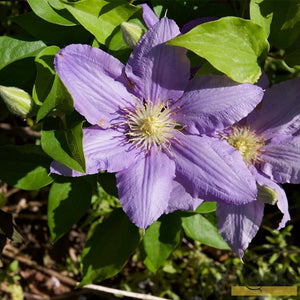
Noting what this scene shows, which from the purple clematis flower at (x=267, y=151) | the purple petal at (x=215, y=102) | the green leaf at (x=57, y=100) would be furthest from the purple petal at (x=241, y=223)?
the green leaf at (x=57, y=100)

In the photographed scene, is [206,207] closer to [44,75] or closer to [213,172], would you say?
[213,172]

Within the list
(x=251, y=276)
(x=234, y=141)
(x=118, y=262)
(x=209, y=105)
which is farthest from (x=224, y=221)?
(x=251, y=276)

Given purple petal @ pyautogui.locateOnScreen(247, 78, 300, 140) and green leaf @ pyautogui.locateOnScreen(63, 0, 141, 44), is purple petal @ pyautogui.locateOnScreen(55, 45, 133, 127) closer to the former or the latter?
green leaf @ pyautogui.locateOnScreen(63, 0, 141, 44)

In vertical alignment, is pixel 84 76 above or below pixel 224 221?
above

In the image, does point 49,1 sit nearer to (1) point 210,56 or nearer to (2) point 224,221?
(1) point 210,56

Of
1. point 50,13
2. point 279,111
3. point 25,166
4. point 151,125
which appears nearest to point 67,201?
point 25,166

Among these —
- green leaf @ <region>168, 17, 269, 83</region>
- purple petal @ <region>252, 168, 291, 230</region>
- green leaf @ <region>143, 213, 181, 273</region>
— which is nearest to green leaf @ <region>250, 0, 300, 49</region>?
green leaf @ <region>168, 17, 269, 83</region>

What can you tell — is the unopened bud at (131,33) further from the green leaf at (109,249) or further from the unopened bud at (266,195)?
the green leaf at (109,249)
